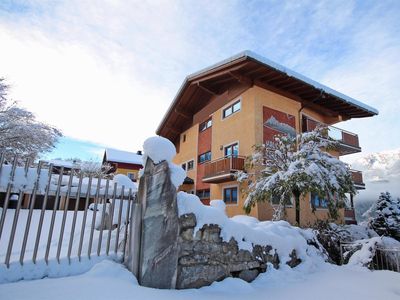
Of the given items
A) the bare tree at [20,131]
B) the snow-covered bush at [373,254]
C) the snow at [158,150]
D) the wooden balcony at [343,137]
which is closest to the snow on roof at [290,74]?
the wooden balcony at [343,137]

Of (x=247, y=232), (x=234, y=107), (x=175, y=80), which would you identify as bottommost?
(x=247, y=232)

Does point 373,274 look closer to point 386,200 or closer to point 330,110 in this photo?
point 386,200

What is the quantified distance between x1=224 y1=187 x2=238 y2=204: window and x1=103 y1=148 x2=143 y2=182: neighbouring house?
2087 centimetres

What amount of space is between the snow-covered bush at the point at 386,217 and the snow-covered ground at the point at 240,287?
901 cm

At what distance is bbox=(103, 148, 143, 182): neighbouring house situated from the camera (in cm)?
3292

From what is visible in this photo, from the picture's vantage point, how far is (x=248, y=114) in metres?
13.6

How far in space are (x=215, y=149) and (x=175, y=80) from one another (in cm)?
574

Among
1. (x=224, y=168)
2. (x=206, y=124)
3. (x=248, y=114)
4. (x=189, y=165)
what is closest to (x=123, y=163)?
(x=189, y=165)

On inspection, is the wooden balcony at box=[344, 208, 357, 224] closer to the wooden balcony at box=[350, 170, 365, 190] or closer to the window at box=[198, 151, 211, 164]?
the wooden balcony at box=[350, 170, 365, 190]

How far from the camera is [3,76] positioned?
43.1ft

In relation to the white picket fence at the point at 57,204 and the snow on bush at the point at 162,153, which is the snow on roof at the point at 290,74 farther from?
the white picket fence at the point at 57,204

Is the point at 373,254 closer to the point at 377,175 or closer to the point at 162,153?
the point at 162,153

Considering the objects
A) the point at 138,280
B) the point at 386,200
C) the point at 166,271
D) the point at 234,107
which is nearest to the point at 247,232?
the point at 166,271

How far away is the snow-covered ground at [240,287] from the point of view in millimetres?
2838
